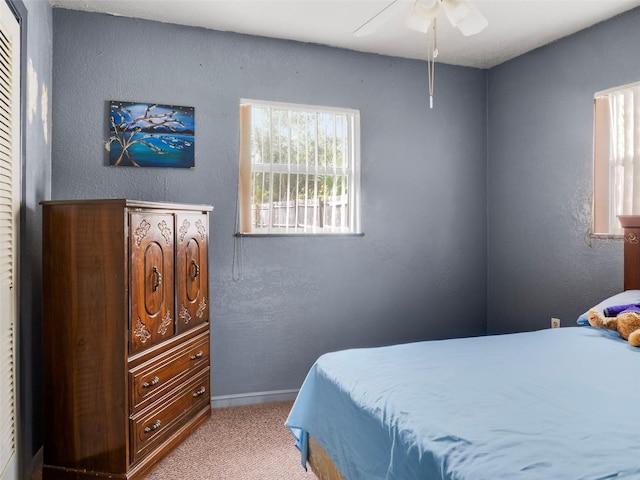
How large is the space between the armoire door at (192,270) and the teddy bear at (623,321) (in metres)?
2.31

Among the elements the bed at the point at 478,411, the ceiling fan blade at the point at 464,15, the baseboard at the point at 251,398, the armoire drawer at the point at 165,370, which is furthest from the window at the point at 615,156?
the armoire drawer at the point at 165,370

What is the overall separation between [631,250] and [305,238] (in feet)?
7.04

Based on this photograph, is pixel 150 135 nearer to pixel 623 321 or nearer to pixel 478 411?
pixel 478 411

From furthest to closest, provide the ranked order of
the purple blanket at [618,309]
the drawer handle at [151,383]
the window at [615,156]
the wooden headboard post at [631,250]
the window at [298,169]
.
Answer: the window at [298,169] → the window at [615,156] → the wooden headboard post at [631,250] → the purple blanket at [618,309] → the drawer handle at [151,383]

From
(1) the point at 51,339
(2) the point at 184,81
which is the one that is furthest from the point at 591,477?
(2) the point at 184,81

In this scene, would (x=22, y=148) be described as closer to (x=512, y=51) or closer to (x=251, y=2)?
(x=251, y=2)

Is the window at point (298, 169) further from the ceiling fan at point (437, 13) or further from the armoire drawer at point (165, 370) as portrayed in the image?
the ceiling fan at point (437, 13)

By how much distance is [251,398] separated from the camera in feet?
11.4

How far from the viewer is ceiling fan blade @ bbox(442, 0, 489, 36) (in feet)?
7.11

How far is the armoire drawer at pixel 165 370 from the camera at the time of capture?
234 cm

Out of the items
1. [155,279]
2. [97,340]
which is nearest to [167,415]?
[97,340]

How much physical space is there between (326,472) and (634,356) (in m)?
1.44

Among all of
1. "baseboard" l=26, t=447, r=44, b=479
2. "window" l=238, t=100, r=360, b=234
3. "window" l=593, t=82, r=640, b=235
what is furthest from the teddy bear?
"baseboard" l=26, t=447, r=44, b=479

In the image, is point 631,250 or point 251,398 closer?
point 631,250
